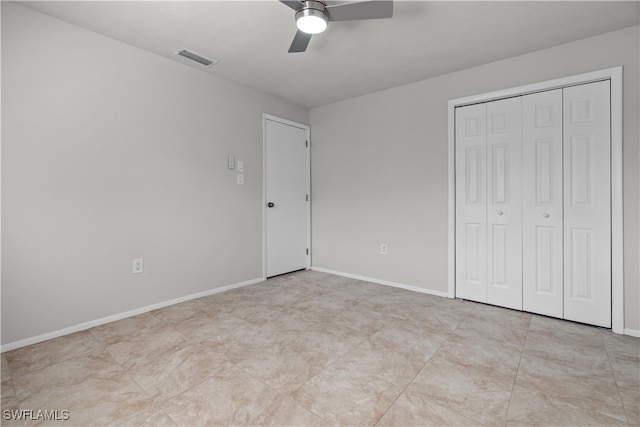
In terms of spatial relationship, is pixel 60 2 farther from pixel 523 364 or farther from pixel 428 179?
pixel 523 364

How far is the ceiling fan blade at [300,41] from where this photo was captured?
6.89ft

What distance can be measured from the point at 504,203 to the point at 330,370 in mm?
2201

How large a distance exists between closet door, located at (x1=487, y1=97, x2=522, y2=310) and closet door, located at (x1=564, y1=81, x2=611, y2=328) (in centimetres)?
34

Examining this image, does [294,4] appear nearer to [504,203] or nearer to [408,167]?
[408,167]

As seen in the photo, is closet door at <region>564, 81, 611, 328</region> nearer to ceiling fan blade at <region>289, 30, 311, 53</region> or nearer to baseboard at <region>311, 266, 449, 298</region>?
baseboard at <region>311, 266, 449, 298</region>

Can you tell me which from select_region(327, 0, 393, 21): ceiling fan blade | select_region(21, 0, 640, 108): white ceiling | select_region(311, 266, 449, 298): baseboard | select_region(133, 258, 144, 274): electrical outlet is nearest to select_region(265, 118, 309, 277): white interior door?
select_region(311, 266, 449, 298): baseboard

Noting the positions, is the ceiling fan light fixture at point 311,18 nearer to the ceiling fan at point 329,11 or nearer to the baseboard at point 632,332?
the ceiling fan at point 329,11

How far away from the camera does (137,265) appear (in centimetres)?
267

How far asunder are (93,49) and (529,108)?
364 cm

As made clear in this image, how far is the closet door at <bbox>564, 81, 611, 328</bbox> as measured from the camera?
2393 millimetres

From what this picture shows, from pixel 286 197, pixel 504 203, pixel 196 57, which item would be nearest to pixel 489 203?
pixel 504 203

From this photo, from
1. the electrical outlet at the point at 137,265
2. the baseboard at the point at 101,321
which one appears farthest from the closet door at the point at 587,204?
the electrical outlet at the point at 137,265

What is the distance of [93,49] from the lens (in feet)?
7.84

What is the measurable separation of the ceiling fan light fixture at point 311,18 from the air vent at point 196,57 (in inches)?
48.4
